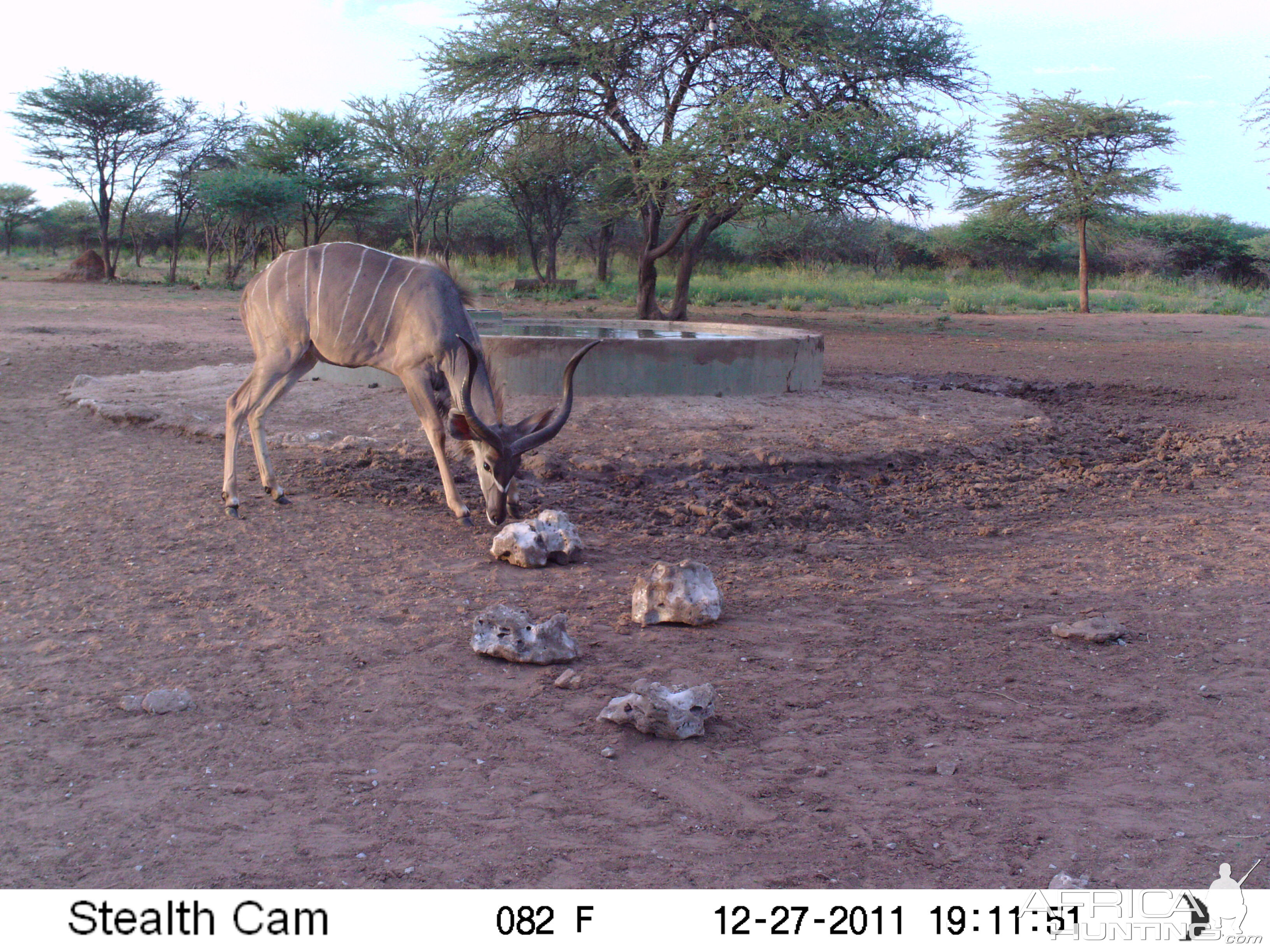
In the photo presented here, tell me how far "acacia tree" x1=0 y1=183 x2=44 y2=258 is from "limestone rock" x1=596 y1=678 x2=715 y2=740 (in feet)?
155

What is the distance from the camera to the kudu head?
562 cm

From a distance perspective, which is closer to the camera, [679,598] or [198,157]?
[679,598]

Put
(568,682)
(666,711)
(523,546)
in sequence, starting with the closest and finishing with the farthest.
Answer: (666,711), (568,682), (523,546)

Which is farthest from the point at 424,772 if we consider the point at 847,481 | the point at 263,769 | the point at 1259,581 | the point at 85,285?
the point at 85,285

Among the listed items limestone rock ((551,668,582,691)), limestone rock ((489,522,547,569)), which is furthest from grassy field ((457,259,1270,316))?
limestone rock ((551,668,582,691))

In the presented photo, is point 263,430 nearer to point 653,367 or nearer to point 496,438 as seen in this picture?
point 496,438

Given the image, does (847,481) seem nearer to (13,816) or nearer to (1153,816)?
(1153,816)

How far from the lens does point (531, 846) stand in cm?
267

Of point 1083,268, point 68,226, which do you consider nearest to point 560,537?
point 1083,268

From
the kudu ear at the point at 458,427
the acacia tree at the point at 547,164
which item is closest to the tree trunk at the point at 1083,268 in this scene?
the acacia tree at the point at 547,164

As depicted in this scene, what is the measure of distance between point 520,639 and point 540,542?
125 centimetres

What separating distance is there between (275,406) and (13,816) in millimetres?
6397

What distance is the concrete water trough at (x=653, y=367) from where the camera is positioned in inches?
341

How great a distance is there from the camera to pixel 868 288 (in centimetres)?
3070
